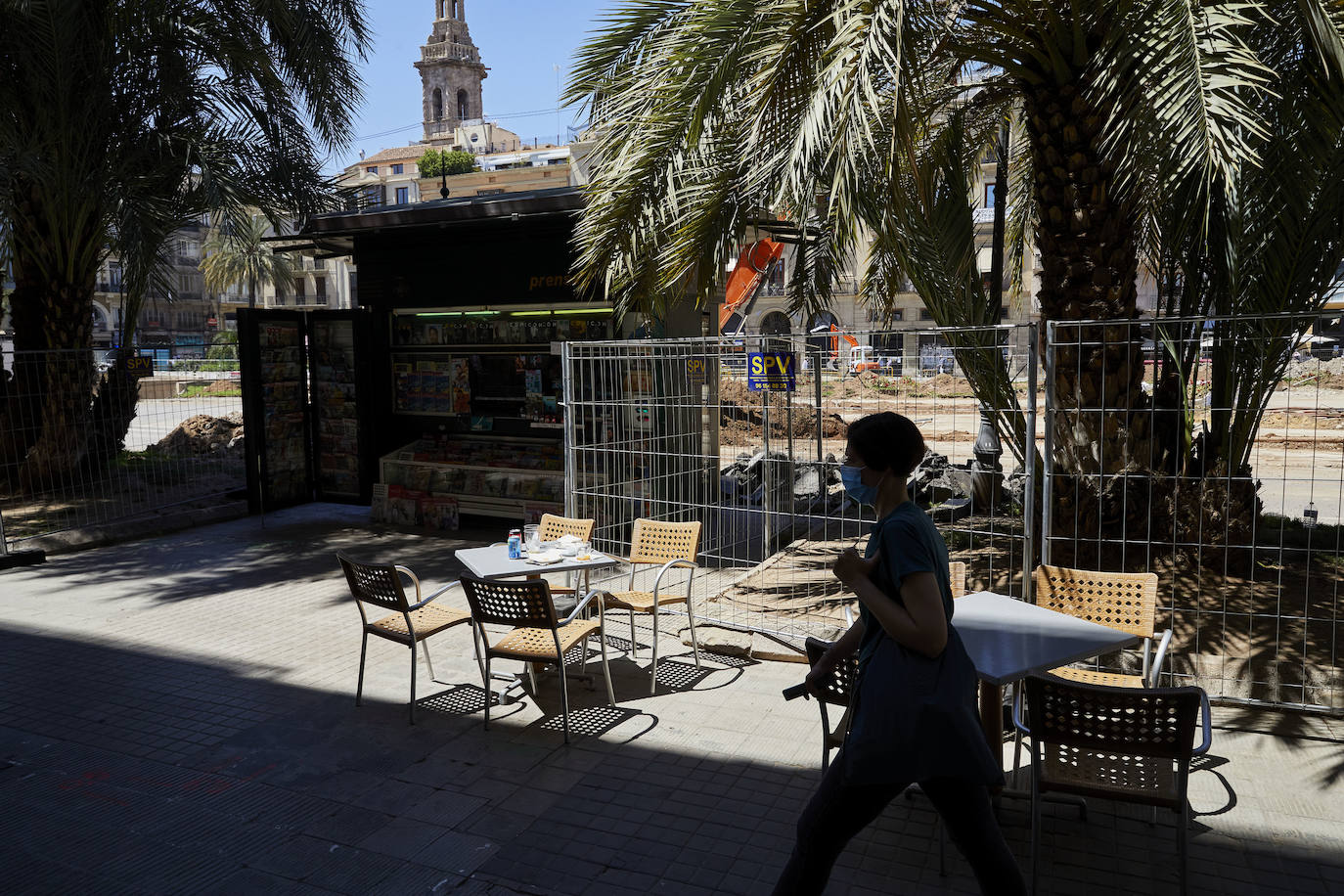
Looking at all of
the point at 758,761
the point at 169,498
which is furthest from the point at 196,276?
the point at 758,761

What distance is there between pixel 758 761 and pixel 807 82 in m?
4.03

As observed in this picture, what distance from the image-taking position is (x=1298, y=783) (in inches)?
176

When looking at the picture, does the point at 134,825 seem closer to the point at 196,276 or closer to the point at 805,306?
the point at 805,306

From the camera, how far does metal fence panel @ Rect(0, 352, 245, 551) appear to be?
11.3 m

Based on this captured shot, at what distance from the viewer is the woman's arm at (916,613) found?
263 centimetres

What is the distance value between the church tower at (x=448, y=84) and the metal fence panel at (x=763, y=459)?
349 feet

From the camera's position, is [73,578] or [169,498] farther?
[169,498]

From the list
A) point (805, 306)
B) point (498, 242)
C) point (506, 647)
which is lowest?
point (506, 647)

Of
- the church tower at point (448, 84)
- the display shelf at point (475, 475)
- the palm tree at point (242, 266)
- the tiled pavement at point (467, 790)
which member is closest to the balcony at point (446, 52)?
the church tower at point (448, 84)

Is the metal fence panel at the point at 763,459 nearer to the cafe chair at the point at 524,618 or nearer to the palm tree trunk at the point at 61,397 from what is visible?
→ the cafe chair at the point at 524,618

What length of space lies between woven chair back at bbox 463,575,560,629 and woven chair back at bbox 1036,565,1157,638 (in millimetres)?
2581

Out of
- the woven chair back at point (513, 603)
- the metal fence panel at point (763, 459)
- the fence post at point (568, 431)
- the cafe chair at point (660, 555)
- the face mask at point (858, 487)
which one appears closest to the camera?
the face mask at point (858, 487)

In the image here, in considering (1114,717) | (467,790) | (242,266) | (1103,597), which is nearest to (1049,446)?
(1103,597)

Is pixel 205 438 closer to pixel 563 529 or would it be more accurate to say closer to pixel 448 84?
pixel 563 529
